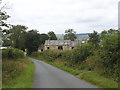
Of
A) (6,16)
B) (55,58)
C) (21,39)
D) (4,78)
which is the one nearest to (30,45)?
(21,39)

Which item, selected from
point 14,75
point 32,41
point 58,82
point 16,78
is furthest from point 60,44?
point 58,82

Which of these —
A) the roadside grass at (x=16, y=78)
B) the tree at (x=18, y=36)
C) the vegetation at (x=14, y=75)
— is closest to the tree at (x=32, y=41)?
the tree at (x=18, y=36)

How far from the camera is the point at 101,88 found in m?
8.57

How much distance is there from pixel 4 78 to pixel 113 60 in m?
8.78

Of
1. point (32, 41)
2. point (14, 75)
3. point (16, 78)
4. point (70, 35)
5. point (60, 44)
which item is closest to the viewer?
point (16, 78)

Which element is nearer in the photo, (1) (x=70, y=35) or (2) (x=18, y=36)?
(2) (x=18, y=36)

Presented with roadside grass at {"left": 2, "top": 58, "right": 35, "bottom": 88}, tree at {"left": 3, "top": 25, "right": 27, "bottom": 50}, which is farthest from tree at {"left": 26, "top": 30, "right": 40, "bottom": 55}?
roadside grass at {"left": 2, "top": 58, "right": 35, "bottom": 88}

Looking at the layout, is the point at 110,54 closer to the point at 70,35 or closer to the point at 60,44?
the point at 60,44

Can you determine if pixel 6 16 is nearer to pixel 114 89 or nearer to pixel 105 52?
pixel 105 52

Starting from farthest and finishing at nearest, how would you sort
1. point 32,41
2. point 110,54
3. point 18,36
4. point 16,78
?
point 18,36, point 32,41, point 110,54, point 16,78

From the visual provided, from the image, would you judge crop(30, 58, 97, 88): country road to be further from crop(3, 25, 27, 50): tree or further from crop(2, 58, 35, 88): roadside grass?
crop(3, 25, 27, 50): tree

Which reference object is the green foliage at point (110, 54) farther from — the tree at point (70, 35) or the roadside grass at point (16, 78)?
the tree at point (70, 35)

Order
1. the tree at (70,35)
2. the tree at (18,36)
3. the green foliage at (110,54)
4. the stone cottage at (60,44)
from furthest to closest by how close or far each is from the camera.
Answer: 1. the tree at (70,35)
2. the tree at (18,36)
3. the stone cottage at (60,44)
4. the green foliage at (110,54)

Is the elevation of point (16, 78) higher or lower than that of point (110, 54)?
lower
